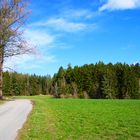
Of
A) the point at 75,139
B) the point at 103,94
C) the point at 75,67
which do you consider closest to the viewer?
the point at 75,139

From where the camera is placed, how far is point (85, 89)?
111 metres

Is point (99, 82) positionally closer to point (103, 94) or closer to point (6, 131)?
point (103, 94)

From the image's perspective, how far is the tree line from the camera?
9925 centimetres

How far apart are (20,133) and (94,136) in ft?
10.9

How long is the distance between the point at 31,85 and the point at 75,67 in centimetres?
3273

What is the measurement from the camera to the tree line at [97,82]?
99250mm

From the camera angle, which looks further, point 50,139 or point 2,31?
point 2,31

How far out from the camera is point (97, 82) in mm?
108375

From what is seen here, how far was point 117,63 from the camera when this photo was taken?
116 metres

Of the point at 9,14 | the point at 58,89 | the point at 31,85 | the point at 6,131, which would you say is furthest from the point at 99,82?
the point at 6,131

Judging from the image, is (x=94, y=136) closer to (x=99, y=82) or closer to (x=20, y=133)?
(x=20, y=133)

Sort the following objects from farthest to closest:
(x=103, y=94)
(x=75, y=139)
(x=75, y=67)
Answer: (x=75, y=67)
(x=103, y=94)
(x=75, y=139)

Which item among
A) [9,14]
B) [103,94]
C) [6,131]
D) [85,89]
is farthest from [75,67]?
[6,131]

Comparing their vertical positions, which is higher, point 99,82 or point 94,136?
point 99,82
